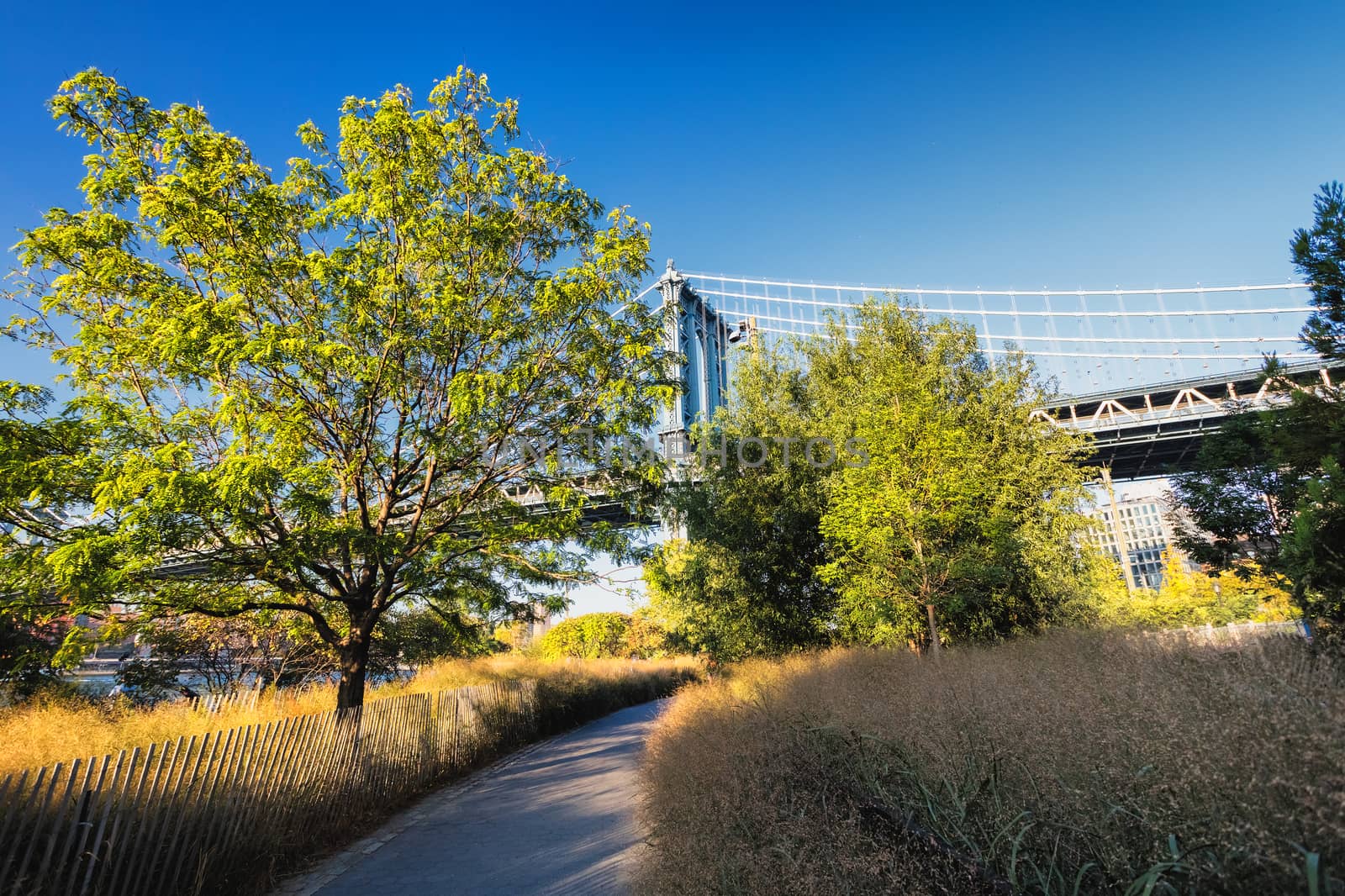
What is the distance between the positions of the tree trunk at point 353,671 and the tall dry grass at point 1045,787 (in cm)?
456

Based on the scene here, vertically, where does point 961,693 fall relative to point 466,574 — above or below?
below

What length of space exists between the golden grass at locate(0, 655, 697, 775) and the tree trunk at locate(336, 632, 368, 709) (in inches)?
35.4

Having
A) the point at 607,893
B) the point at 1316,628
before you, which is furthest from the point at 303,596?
the point at 1316,628

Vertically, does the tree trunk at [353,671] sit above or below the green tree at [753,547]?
below

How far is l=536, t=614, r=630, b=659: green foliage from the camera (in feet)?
137

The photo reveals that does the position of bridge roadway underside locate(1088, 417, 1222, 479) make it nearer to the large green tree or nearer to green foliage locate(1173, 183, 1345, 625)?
green foliage locate(1173, 183, 1345, 625)

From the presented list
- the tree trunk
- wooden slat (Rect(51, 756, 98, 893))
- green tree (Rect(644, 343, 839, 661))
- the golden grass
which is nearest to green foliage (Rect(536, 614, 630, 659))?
the golden grass

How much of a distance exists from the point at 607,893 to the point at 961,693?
148 inches

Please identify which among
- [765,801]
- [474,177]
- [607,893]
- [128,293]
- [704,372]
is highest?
[704,372]

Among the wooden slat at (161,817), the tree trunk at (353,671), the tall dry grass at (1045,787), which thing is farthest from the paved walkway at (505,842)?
the tree trunk at (353,671)

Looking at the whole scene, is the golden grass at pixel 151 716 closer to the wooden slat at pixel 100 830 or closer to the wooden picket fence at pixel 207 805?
the wooden picket fence at pixel 207 805

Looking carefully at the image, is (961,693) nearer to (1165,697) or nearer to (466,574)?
(1165,697)

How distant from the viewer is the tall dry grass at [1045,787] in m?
2.29

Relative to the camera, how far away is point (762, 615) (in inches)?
623
